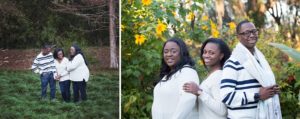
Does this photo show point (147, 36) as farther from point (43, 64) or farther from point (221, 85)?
point (221, 85)

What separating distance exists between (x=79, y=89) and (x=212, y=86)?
70.9 inches

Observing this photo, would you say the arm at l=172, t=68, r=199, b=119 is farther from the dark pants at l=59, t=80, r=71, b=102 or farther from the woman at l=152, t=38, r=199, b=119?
the dark pants at l=59, t=80, r=71, b=102

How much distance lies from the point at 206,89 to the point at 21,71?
1.96 meters

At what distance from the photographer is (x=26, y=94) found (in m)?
4.58

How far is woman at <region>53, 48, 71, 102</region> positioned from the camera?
4.54 metres

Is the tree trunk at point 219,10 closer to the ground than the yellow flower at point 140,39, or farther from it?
farther from it

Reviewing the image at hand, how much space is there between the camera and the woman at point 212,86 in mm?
3152

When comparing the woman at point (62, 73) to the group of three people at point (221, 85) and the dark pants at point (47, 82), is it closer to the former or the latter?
the dark pants at point (47, 82)

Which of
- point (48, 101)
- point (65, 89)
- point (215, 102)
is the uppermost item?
point (215, 102)

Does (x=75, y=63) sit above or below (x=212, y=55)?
below

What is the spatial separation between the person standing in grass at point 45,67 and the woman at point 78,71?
15 centimetres

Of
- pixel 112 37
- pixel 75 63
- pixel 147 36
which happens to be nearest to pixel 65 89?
pixel 75 63

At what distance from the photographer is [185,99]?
3.20 m

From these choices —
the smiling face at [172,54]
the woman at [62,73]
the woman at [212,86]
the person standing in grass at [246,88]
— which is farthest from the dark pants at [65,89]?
the person standing in grass at [246,88]
